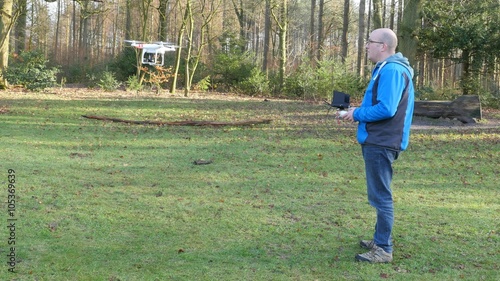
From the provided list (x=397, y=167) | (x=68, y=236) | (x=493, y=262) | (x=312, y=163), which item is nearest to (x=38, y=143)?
(x=312, y=163)

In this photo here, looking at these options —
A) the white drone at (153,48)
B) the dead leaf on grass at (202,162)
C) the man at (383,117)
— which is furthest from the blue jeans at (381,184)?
the white drone at (153,48)

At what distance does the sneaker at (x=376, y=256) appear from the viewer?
4250 mm

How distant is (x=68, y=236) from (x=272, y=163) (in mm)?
4854

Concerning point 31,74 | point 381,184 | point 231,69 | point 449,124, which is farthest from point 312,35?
point 381,184

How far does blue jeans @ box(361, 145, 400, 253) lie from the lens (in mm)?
4129

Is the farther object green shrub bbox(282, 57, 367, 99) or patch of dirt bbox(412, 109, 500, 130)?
green shrub bbox(282, 57, 367, 99)

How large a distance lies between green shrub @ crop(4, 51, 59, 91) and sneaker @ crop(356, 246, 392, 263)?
1680 centimetres

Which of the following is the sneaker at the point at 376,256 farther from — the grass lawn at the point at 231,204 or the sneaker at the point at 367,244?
the sneaker at the point at 367,244

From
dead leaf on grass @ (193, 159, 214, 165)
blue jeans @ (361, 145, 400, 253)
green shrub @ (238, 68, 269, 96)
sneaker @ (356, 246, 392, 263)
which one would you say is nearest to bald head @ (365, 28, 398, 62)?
blue jeans @ (361, 145, 400, 253)

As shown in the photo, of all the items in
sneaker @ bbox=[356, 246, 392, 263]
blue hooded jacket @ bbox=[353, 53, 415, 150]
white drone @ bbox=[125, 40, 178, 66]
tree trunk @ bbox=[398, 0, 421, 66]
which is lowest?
sneaker @ bbox=[356, 246, 392, 263]

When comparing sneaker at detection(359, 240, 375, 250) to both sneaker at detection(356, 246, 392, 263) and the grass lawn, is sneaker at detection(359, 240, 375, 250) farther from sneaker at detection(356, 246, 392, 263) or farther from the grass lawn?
sneaker at detection(356, 246, 392, 263)

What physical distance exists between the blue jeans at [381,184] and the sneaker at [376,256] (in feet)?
0.14

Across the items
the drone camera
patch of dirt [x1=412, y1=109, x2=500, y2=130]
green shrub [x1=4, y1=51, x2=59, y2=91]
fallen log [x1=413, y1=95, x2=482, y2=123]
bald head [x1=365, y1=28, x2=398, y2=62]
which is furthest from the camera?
green shrub [x1=4, y1=51, x2=59, y2=91]

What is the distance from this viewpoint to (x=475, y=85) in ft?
66.4
